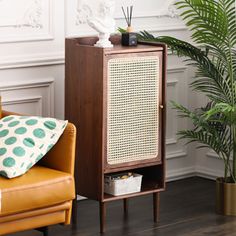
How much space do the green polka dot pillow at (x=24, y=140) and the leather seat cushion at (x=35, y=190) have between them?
56 mm

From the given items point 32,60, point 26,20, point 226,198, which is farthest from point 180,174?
point 26,20

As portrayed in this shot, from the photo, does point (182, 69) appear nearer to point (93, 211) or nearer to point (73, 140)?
point (93, 211)

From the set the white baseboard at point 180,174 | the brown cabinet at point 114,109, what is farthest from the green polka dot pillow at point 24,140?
the white baseboard at point 180,174

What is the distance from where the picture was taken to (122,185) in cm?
428

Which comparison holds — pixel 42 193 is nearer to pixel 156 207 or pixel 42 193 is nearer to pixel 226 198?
pixel 156 207

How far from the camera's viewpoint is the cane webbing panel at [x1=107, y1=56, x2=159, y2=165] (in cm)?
418

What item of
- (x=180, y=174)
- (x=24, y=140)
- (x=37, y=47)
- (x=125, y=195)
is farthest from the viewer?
(x=180, y=174)

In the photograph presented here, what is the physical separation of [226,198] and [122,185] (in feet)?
2.22

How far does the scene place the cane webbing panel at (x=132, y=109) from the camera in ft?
13.7

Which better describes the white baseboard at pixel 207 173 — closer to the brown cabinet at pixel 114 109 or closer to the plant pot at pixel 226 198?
the plant pot at pixel 226 198

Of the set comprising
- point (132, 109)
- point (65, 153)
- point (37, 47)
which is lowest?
point (65, 153)

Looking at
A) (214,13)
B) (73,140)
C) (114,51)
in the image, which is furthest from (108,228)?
(214,13)

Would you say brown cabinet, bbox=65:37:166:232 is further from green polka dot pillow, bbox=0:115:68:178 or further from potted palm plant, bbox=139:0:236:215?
green polka dot pillow, bbox=0:115:68:178

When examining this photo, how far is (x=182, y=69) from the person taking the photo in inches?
209
